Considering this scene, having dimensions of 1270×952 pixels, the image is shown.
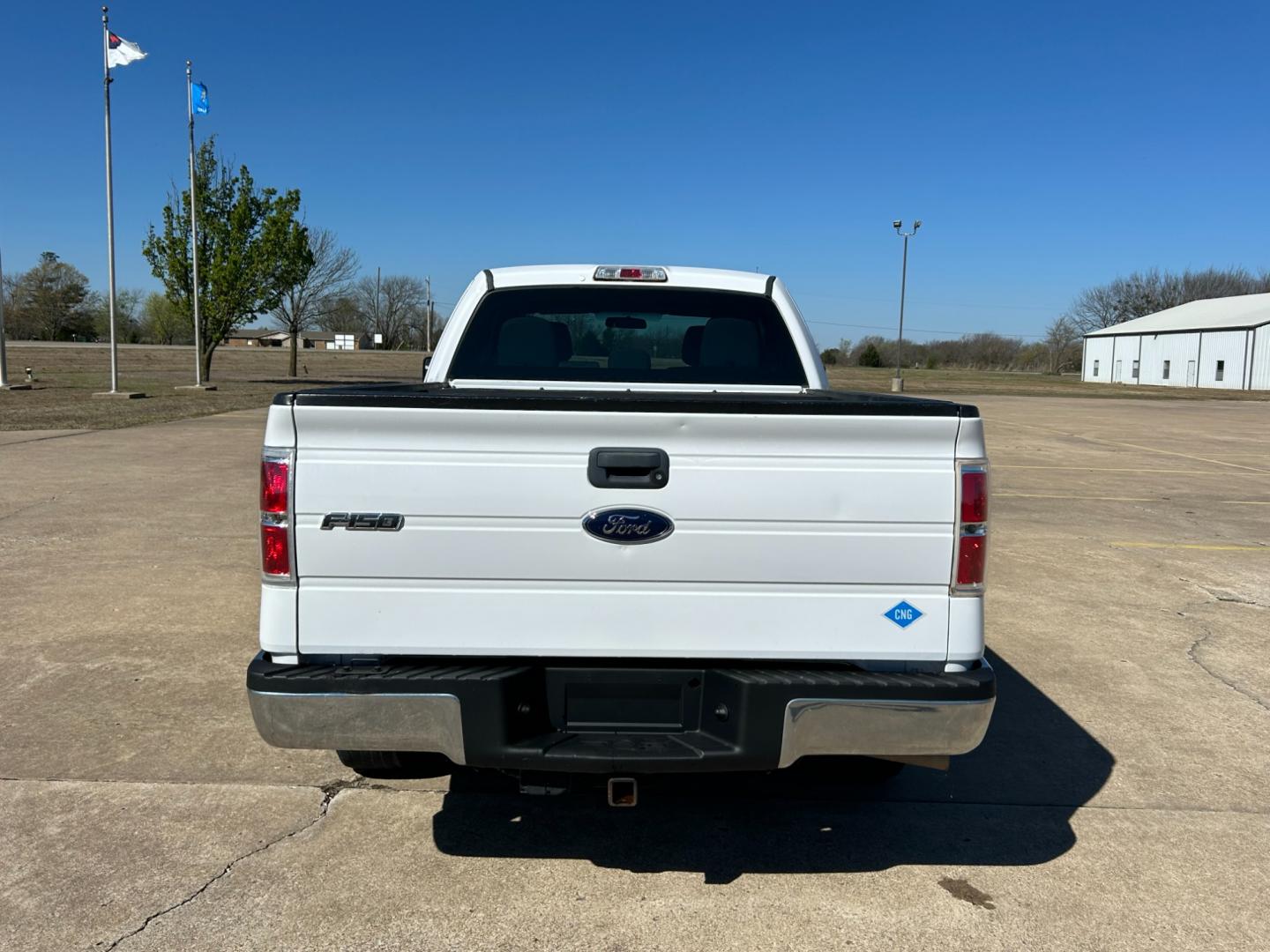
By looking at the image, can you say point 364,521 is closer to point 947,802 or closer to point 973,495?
point 973,495

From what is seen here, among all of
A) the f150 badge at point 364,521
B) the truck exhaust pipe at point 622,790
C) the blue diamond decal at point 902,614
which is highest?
the f150 badge at point 364,521

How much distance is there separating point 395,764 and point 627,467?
1.63 metres

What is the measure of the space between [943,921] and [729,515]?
1.48m

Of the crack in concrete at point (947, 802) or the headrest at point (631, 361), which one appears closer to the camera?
the crack in concrete at point (947, 802)

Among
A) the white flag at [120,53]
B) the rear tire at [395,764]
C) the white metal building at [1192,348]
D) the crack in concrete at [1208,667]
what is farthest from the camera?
the white metal building at [1192,348]

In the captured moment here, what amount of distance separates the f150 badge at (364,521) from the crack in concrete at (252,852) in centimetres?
137

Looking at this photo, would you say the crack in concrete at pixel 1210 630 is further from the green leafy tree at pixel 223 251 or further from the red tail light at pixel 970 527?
the green leafy tree at pixel 223 251

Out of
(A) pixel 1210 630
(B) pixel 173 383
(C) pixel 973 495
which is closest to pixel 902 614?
(C) pixel 973 495

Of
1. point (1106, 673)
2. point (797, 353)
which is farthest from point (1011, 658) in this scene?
point (797, 353)

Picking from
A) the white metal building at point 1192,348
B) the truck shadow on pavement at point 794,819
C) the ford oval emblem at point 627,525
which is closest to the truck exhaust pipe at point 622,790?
the truck shadow on pavement at point 794,819

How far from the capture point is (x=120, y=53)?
78.0 feet

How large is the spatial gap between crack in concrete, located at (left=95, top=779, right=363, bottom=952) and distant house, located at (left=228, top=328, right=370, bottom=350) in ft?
313

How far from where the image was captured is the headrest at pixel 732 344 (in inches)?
189

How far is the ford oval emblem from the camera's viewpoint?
8.96 ft
